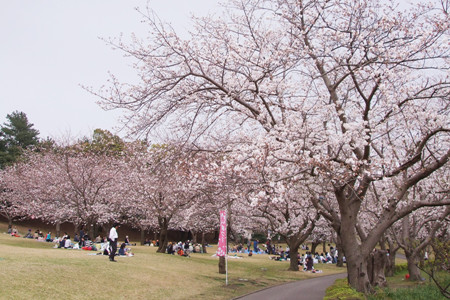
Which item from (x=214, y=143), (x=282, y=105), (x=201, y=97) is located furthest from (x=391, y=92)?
(x=214, y=143)

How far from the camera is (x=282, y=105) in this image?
9.79 m

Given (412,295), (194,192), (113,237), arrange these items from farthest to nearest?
(194,192)
(113,237)
(412,295)

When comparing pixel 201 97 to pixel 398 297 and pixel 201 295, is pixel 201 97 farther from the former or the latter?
pixel 398 297

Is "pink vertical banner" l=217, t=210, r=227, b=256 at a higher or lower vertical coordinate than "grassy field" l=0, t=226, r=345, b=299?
higher

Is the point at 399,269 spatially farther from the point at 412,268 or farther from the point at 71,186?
the point at 71,186

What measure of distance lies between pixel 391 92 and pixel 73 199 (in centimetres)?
2210

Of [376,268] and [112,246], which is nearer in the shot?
[376,268]

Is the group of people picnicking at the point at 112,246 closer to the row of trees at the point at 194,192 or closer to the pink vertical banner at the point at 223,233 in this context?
the row of trees at the point at 194,192

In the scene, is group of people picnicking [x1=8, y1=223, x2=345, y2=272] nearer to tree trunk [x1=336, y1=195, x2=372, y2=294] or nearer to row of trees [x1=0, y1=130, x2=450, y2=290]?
row of trees [x1=0, y1=130, x2=450, y2=290]

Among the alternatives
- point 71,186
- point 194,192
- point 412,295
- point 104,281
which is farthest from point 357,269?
point 71,186

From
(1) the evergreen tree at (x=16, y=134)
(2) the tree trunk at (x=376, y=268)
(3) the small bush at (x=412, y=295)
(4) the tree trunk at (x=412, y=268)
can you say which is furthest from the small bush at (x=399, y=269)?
(1) the evergreen tree at (x=16, y=134)

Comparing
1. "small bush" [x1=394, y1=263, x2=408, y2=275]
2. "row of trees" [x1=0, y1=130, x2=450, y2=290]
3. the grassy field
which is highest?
A: "row of trees" [x1=0, y1=130, x2=450, y2=290]

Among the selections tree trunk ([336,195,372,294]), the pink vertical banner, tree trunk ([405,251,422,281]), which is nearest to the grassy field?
the pink vertical banner

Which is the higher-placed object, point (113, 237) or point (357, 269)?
point (113, 237)
